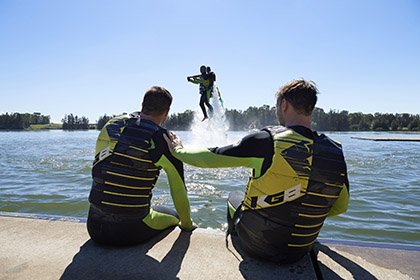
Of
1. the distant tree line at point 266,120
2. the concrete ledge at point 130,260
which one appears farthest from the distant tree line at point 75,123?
the concrete ledge at point 130,260

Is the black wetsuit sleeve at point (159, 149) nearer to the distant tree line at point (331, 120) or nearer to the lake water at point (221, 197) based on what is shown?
the lake water at point (221, 197)

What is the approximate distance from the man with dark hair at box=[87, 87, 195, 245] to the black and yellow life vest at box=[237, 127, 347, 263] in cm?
94

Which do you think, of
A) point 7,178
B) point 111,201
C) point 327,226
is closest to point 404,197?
point 327,226

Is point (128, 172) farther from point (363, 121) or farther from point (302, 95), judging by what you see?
point (363, 121)

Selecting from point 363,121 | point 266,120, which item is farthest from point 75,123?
point 363,121

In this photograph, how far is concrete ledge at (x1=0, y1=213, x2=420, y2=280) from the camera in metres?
2.12

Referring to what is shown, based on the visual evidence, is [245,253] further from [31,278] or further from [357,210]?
[357,210]

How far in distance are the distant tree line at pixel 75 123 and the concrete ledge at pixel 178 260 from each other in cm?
11904

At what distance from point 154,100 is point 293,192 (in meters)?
1.50

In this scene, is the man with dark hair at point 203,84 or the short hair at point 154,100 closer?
the short hair at point 154,100

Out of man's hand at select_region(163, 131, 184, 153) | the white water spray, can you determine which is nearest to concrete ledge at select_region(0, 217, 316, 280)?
man's hand at select_region(163, 131, 184, 153)

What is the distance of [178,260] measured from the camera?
2.33 meters

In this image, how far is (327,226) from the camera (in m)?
4.59

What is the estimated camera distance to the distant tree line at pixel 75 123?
110 m
